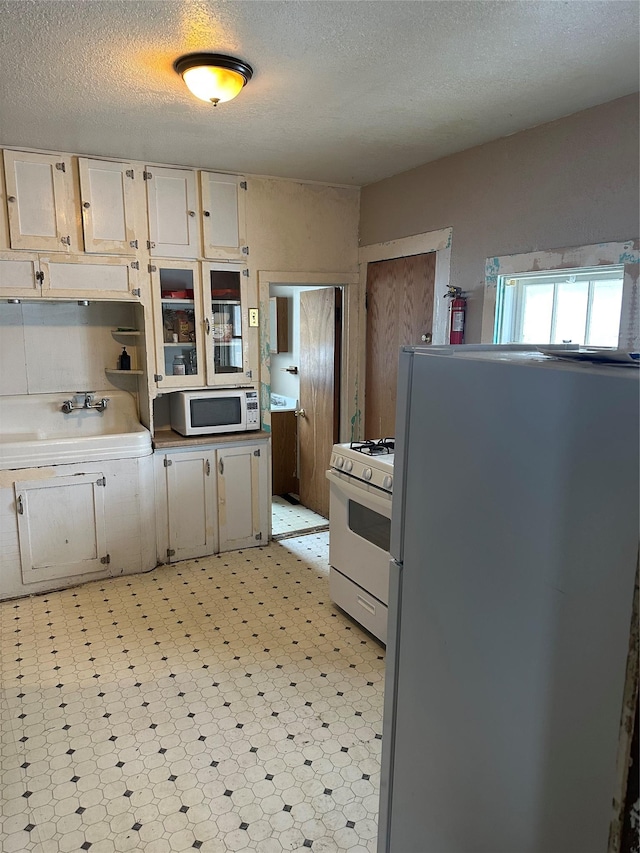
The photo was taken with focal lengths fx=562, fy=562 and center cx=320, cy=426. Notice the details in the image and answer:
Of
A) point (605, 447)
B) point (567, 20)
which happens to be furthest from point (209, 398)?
point (605, 447)

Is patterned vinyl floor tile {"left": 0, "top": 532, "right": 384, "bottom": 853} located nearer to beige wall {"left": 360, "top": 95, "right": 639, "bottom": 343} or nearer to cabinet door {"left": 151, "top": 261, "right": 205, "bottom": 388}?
cabinet door {"left": 151, "top": 261, "right": 205, "bottom": 388}

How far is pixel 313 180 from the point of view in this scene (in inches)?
153

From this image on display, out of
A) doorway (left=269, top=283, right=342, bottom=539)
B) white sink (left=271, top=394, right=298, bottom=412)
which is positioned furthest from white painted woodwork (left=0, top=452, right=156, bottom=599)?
white sink (left=271, top=394, right=298, bottom=412)

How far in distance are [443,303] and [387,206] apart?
3.07ft

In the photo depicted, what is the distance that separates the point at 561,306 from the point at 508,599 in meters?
2.14

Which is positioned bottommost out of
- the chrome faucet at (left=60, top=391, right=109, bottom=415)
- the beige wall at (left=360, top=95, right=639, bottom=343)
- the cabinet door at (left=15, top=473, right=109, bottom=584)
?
the cabinet door at (left=15, top=473, right=109, bottom=584)

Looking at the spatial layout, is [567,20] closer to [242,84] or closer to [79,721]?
[242,84]

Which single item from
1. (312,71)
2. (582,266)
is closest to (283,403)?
(582,266)

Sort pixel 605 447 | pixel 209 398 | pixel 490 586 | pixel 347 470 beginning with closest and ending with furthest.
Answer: pixel 605 447 < pixel 490 586 < pixel 347 470 < pixel 209 398

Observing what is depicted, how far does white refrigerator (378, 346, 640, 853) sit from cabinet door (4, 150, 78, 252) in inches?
109

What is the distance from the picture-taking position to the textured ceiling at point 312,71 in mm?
1735

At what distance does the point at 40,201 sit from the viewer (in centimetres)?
318

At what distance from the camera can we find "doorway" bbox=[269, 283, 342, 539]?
441 centimetres

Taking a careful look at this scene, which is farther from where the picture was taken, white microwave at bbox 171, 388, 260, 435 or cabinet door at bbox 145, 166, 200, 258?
white microwave at bbox 171, 388, 260, 435
